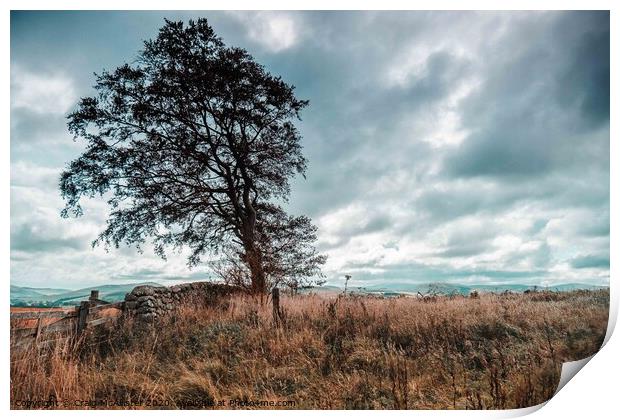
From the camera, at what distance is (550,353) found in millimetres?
6051

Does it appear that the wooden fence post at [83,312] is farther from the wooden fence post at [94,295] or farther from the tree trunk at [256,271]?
the tree trunk at [256,271]

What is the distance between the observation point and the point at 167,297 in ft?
29.9

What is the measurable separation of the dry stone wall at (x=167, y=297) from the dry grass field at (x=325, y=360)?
611mm

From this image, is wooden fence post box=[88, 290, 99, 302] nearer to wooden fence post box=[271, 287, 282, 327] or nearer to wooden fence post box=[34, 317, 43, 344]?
wooden fence post box=[34, 317, 43, 344]

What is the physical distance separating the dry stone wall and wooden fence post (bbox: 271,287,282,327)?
44.1 inches

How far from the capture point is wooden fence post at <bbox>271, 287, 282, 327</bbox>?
7.83 metres

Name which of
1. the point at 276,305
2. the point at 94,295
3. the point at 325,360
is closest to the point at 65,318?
the point at 94,295

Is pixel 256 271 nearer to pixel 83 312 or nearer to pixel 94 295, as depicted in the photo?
pixel 94 295

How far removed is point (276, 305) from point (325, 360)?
7.36 ft

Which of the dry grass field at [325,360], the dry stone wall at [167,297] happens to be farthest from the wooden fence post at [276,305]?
the dry stone wall at [167,297]
